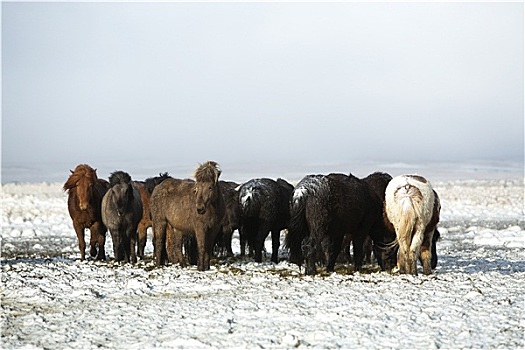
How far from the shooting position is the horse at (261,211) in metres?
13.0

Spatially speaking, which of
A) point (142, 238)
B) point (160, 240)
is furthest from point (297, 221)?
point (142, 238)

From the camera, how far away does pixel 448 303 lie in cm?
810

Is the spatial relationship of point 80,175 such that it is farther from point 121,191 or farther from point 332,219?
point 332,219

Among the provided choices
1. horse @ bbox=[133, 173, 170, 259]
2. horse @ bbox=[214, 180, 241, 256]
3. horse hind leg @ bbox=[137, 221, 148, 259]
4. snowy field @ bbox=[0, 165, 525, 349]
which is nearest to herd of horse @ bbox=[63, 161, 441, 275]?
horse @ bbox=[214, 180, 241, 256]

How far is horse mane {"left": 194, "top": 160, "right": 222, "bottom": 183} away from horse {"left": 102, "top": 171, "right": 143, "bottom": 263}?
6.62ft

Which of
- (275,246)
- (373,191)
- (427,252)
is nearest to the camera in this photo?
(427,252)

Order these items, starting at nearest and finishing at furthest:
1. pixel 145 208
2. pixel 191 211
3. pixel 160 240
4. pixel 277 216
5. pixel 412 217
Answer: pixel 412 217, pixel 191 211, pixel 160 240, pixel 277 216, pixel 145 208

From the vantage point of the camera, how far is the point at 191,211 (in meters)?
11.9

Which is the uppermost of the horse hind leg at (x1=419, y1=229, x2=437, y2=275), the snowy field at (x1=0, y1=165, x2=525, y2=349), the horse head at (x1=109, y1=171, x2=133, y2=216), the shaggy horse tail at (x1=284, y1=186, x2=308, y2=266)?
the horse head at (x1=109, y1=171, x2=133, y2=216)

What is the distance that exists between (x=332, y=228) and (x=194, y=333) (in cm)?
499

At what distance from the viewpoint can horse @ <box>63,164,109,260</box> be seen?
13.4 m

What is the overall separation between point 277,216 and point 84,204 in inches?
162

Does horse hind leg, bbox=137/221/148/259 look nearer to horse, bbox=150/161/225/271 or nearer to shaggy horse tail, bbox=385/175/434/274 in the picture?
horse, bbox=150/161/225/271

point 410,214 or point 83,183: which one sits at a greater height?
point 83,183
